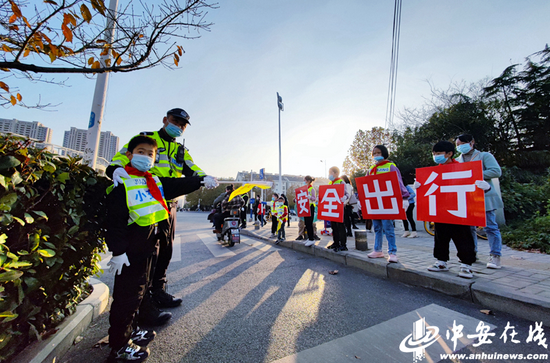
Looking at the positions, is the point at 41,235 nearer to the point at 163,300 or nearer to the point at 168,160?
the point at 168,160

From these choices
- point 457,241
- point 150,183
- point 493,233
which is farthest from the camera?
point 493,233

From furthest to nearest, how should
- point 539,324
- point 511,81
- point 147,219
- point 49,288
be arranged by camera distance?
point 511,81, point 539,324, point 147,219, point 49,288

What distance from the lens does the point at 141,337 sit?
6.58ft

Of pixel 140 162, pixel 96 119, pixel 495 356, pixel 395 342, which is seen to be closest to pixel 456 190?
pixel 495 356

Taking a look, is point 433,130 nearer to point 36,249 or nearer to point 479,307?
point 479,307

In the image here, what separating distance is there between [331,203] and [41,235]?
492 cm

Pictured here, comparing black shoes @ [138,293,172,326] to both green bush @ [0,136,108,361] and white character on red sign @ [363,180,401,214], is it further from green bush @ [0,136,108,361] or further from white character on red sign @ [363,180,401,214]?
white character on red sign @ [363,180,401,214]

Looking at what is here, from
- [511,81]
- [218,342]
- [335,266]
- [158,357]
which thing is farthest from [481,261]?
[511,81]

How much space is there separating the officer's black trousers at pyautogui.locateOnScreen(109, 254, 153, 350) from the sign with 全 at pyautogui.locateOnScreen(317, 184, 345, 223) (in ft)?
13.7

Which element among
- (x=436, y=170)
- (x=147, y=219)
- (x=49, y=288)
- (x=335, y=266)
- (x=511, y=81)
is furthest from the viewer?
(x=511, y=81)

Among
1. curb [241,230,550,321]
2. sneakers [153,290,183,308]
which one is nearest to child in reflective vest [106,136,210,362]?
sneakers [153,290,183,308]

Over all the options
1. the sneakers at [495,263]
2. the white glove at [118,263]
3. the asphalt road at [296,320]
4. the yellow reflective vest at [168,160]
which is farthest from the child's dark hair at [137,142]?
→ the sneakers at [495,263]

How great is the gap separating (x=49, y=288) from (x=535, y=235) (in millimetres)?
8508

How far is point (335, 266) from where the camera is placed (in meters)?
4.63
